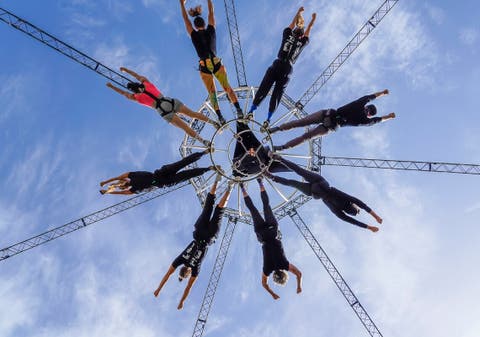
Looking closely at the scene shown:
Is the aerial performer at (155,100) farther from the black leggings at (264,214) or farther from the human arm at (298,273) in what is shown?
the human arm at (298,273)

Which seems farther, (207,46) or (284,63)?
(284,63)

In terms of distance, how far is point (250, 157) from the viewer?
13.2 meters

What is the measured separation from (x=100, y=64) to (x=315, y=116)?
29.3 ft

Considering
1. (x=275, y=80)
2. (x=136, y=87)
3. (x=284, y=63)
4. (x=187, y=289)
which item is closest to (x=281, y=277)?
(x=187, y=289)

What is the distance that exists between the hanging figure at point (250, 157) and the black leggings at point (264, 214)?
810mm

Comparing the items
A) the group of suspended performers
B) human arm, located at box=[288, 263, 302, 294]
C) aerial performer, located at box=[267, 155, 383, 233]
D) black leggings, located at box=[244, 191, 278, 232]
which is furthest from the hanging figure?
human arm, located at box=[288, 263, 302, 294]

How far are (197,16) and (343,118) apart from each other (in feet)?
16.4

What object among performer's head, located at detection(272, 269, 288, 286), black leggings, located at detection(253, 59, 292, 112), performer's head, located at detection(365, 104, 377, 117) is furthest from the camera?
black leggings, located at detection(253, 59, 292, 112)

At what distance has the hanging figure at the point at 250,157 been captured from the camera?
505 inches

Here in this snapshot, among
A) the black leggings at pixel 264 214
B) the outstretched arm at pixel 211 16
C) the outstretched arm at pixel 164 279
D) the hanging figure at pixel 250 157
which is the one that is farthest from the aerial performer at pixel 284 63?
the outstretched arm at pixel 164 279

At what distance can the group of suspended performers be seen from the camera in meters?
11.5

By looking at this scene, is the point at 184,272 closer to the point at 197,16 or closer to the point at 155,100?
the point at 155,100

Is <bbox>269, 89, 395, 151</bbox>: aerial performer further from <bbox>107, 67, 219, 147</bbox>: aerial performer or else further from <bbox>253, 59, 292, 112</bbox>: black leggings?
<bbox>107, 67, 219, 147</bbox>: aerial performer

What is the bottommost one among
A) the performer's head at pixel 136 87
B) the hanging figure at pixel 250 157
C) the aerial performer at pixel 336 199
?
the aerial performer at pixel 336 199
